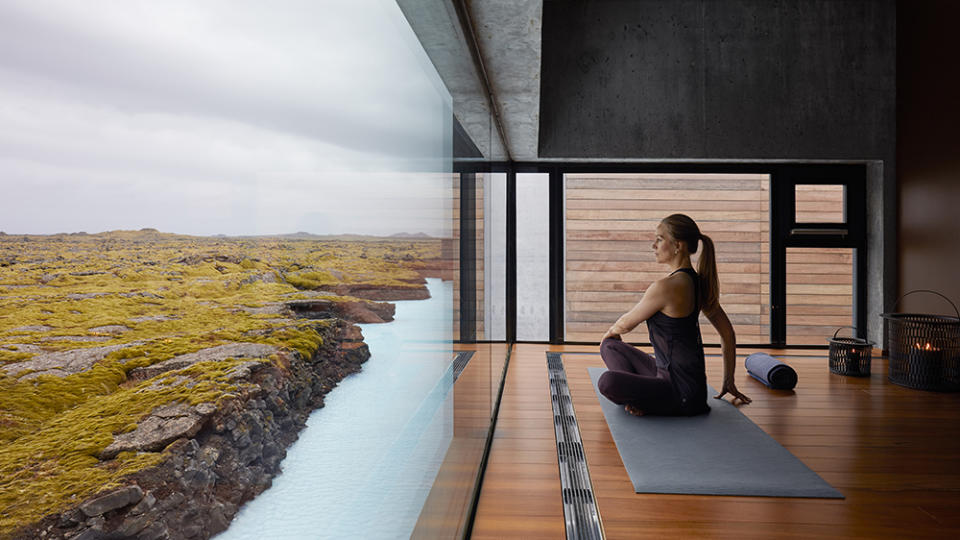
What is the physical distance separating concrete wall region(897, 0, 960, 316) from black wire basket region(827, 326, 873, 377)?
2.38 feet

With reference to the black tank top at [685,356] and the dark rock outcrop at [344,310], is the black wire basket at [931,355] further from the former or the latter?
the dark rock outcrop at [344,310]

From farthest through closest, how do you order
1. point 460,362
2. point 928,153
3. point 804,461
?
point 928,153 < point 804,461 < point 460,362

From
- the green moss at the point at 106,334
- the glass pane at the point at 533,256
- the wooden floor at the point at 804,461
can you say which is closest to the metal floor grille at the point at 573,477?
the wooden floor at the point at 804,461

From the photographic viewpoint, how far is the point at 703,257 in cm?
283

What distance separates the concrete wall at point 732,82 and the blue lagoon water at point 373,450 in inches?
140

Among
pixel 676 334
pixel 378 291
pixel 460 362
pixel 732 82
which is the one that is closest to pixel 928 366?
pixel 676 334

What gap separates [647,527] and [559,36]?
3857 millimetres

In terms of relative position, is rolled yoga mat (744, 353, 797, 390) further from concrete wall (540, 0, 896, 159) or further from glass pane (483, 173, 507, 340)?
concrete wall (540, 0, 896, 159)

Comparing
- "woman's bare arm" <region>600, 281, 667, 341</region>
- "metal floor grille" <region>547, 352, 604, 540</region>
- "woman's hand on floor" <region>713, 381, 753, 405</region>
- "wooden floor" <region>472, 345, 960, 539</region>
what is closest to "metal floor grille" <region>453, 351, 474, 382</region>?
"wooden floor" <region>472, 345, 960, 539</region>

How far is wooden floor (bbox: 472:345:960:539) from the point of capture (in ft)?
5.45

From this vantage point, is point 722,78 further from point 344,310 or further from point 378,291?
point 344,310

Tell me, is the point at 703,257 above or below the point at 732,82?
below

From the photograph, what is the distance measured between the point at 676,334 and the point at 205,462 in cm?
257

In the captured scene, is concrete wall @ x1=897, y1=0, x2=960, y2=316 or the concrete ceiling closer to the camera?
the concrete ceiling
